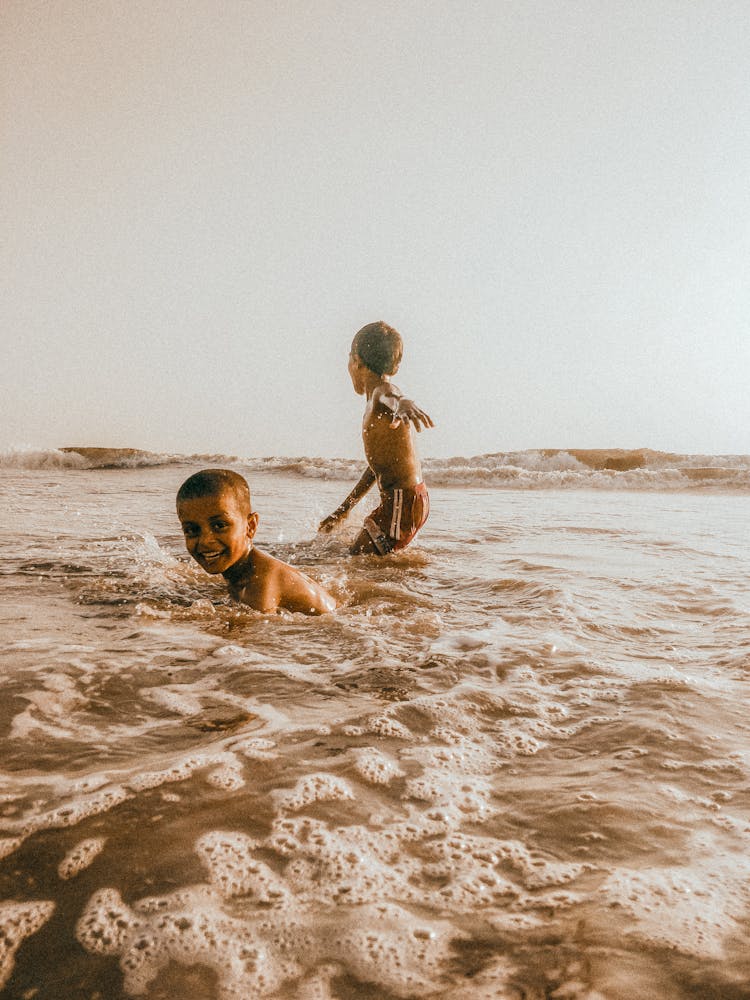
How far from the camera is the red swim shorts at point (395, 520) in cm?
600

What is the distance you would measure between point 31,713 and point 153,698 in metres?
0.40

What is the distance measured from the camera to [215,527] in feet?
11.5

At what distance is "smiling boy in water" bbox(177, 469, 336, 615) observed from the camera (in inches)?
137

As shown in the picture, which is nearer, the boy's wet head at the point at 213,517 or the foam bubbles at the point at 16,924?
the foam bubbles at the point at 16,924

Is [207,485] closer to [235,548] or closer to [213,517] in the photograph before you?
[213,517]

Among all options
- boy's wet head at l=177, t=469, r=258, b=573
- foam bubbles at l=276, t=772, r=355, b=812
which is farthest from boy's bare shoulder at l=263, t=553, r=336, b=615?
foam bubbles at l=276, t=772, r=355, b=812

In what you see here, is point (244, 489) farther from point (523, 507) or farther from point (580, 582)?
point (523, 507)

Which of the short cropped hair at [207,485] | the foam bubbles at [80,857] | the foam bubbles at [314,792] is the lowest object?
the foam bubbles at [314,792]

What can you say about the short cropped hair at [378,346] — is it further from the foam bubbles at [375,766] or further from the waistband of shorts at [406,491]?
the foam bubbles at [375,766]

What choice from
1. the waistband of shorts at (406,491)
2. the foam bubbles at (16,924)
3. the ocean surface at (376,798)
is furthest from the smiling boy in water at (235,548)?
the foam bubbles at (16,924)

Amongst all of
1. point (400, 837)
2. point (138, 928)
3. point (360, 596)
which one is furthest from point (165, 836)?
point (360, 596)

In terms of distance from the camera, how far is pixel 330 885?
1396 millimetres

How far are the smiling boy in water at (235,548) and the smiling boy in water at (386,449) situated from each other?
6.54ft

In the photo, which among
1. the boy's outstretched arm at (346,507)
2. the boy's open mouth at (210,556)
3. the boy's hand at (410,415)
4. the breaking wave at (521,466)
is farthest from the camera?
the breaking wave at (521,466)
